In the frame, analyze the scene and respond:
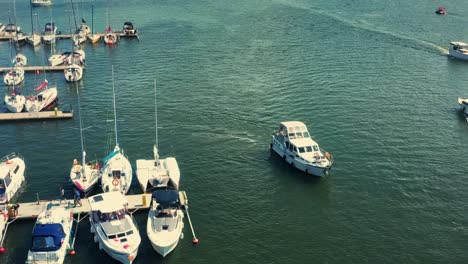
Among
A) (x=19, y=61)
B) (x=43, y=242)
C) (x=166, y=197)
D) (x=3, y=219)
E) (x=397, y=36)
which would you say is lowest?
(x=43, y=242)

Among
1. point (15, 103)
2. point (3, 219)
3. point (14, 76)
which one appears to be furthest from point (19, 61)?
point (3, 219)

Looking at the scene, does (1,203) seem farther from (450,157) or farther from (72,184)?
(450,157)

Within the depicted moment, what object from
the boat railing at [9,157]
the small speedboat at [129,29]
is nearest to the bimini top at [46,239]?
the boat railing at [9,157]

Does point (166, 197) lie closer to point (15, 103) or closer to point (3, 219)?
point (3, 219)

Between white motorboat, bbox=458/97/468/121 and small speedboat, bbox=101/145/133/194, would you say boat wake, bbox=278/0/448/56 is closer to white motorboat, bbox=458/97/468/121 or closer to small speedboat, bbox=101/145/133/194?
white motorboat, bbox=458/97/468/121

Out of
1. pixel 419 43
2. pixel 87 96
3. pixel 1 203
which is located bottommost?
pixel 1 203

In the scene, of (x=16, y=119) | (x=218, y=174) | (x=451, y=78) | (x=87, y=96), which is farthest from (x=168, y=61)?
(x=451, y=78)
